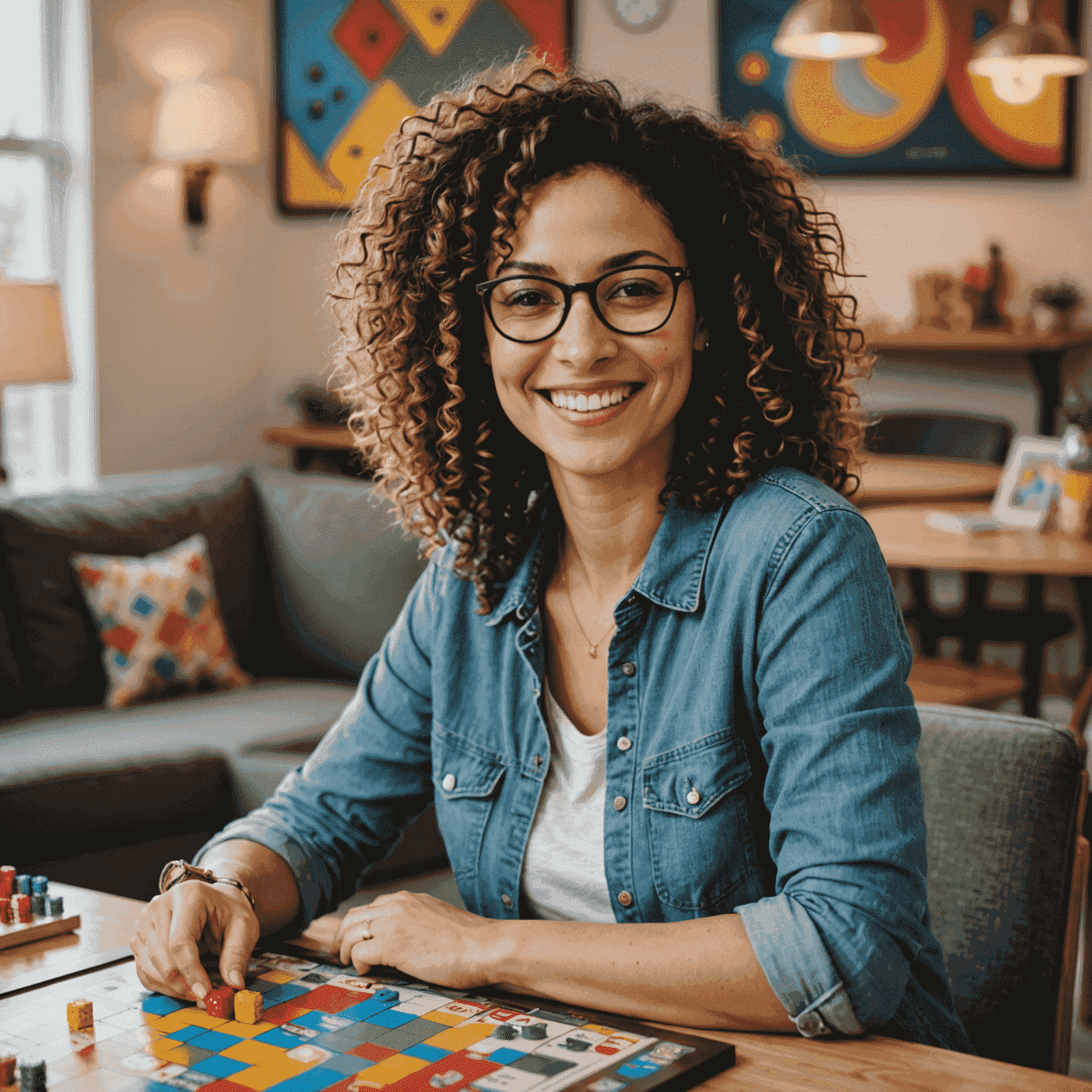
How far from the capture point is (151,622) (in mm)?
3291

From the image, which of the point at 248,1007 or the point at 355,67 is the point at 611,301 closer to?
the point at 248,1007

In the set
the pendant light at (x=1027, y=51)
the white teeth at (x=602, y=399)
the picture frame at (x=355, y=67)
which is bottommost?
the white teeth at (x=602, y=399)

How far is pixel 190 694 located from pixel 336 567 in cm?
48

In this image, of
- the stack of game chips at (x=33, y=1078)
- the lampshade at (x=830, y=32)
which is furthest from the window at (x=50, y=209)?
the stack of game chips at (x=33, y=1078)

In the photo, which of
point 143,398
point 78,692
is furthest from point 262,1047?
point 143,398

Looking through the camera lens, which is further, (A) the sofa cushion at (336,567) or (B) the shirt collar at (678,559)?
(A) the sofa cushion at (336,567)

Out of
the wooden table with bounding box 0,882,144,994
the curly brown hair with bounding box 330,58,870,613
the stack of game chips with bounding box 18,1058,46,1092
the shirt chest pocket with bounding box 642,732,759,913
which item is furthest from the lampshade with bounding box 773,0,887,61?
the stack of game chips with bounding box 18,1058,46,1092

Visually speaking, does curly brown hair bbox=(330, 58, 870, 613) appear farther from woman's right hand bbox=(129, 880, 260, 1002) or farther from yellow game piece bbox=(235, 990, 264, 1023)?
yellow game piece bbox=(235, 990, 264, 1023)

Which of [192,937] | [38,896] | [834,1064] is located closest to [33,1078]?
[192,937]

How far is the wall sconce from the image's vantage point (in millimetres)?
4930

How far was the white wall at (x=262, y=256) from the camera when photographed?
494 centimetres

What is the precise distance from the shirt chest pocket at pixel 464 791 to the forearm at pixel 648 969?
0.22 meters

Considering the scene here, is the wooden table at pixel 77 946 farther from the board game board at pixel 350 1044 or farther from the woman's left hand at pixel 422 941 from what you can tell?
the woman's left hand at pixel 422 941

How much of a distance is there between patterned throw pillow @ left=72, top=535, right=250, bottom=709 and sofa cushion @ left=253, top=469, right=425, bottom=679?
0.88ft
